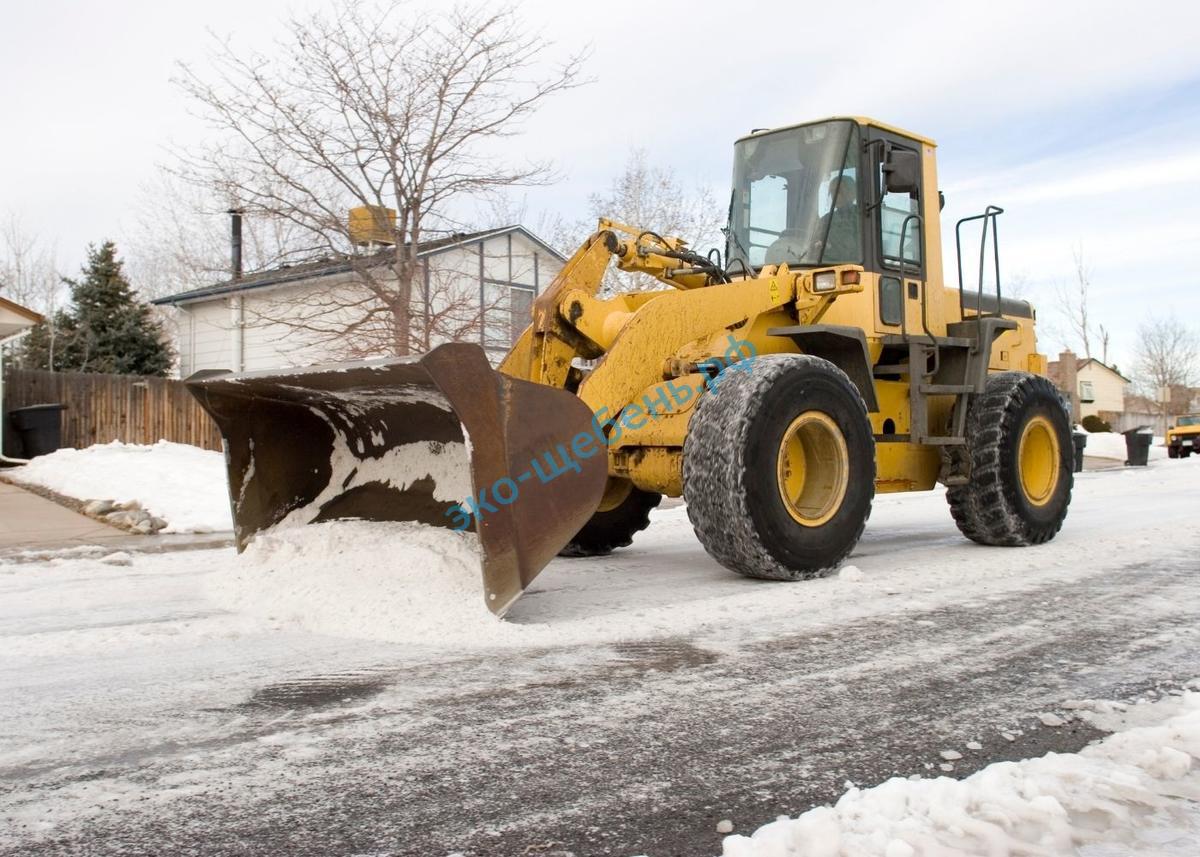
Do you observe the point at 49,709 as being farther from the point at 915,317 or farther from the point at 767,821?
the point at 915,317

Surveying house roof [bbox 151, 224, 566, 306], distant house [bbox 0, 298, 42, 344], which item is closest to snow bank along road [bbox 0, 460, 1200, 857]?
house roof [bbox 151, 224, 566, 306]

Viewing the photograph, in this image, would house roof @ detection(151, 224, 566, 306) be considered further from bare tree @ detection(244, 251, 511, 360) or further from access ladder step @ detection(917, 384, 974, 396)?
access ladder step @ detection(917, 384, 974, 396)

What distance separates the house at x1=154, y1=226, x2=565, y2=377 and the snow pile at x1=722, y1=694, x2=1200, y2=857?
10.0m

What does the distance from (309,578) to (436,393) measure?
110 cm

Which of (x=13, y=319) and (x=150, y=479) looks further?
(x=13, y=319)

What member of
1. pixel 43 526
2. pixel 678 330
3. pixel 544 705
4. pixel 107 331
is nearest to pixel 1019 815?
pixel 544 705

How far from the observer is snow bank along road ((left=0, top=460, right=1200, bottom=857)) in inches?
92.7

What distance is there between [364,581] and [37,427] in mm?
12326

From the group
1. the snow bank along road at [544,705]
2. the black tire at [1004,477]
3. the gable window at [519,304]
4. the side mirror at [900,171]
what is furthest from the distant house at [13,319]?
the black tire at [1004,477]

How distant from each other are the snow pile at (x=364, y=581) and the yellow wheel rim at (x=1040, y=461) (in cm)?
480

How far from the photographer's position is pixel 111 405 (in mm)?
16344

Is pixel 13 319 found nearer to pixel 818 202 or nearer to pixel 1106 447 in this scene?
pixel 818 202

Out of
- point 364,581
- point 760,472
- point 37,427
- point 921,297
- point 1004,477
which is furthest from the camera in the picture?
point 37,427

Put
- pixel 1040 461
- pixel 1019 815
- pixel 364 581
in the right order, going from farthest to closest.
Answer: pixel 1040 461 < pixel 364 581 < pixel 1019 815
